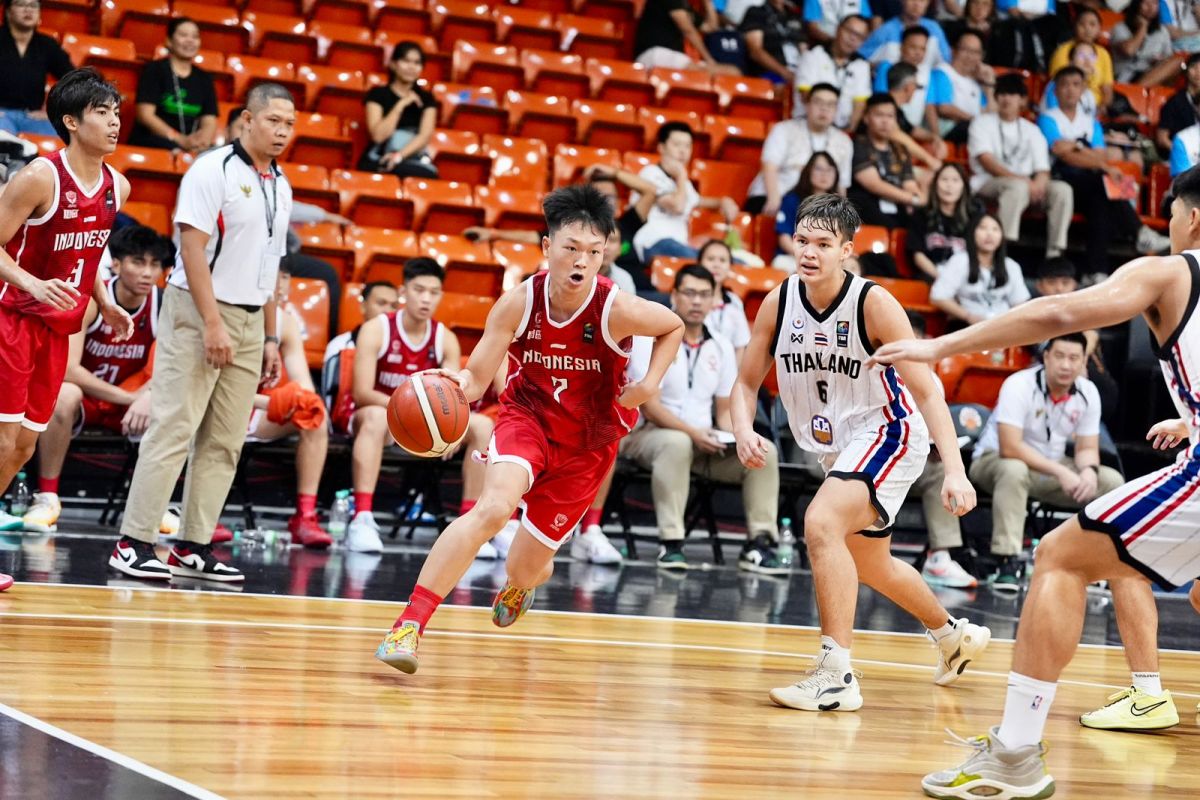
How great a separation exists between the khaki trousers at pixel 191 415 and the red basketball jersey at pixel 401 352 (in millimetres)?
2181

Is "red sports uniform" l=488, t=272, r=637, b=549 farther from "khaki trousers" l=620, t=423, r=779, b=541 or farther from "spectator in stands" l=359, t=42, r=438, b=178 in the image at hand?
"spectator in stands" l=359, t=42, r=438, b=178

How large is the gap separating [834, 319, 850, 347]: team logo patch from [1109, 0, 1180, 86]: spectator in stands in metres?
11.4

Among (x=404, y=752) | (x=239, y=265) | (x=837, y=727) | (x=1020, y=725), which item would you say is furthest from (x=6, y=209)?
(x=1020, y=725)

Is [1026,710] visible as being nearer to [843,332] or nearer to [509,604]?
[843,332]

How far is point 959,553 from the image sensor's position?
9039 millimetres

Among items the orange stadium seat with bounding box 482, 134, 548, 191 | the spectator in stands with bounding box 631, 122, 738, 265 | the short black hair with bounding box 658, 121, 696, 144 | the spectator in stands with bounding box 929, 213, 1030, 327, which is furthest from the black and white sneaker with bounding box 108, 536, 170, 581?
the spectator in stands with bounding box 929, 213, 1030, 327

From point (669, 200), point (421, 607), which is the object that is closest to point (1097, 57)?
point (669, 200)

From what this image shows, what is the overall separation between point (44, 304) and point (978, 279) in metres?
7.01

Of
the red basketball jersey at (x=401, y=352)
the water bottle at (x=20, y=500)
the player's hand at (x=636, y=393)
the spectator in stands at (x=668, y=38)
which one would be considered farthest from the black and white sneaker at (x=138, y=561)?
the spectator in stands at (x=668, y=38)

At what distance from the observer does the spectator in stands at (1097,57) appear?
13945 millimetres

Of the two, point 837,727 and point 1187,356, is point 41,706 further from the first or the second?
point 1187,356

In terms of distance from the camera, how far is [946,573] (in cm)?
870

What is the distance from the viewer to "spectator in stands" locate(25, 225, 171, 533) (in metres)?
7.75

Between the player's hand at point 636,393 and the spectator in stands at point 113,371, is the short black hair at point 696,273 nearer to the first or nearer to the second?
the spectator in stands at point 113,371
